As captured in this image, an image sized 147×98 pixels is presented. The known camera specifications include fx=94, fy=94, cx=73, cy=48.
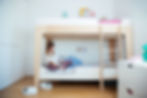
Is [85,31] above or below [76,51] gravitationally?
above

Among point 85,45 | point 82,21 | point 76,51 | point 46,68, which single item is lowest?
point 46,68

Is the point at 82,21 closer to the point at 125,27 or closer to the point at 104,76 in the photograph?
the point at 125,27

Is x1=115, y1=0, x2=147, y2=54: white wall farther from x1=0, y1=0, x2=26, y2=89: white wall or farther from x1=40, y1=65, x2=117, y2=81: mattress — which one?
x1=0, y1=0, x2=26, y2=89: white wall

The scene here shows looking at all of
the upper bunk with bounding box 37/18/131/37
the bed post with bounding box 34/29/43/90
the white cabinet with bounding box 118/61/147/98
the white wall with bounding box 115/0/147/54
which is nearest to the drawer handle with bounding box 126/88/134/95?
the white cabinet with bounding box 118/61/147/98

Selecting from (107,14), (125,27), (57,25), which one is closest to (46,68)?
(57,25)

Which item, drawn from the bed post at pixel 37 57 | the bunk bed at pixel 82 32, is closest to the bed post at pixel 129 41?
the bunk bed at pixel 82 32

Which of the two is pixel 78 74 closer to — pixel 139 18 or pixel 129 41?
pixel 129 41

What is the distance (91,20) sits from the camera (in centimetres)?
113

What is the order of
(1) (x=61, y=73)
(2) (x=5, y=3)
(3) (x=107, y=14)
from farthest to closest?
(3) (x=107, y=14) < (1) (x=61, y=73) < (2) (x=5, y=3)

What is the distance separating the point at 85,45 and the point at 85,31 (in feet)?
2.12

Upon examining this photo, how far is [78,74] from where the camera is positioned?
110cm

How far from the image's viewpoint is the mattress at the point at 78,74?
1092 mm

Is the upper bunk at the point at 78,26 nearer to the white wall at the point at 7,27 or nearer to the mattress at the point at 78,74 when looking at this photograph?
the white wall at the point at 7,27

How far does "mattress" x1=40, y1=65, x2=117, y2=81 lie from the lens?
109 cm
